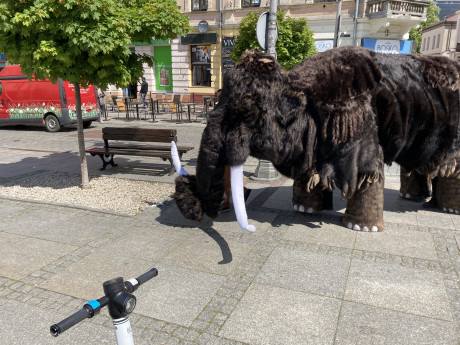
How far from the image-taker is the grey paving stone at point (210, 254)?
12.9 feet

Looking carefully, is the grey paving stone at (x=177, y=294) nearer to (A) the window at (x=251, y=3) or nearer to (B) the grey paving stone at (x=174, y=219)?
(B) the grey paving stone at (x=174, y=219)

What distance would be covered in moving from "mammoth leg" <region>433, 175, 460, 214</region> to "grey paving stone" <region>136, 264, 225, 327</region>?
358 cm

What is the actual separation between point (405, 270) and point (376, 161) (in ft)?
4.06

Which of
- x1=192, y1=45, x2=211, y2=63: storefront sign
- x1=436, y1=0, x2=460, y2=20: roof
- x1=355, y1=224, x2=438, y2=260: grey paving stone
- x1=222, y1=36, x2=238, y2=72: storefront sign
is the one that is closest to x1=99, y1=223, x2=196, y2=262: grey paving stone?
x1=355, y1=224, x2=438, y2=260: grey paving stone

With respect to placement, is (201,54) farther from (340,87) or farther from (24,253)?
(24,253)

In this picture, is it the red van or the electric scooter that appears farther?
the red van

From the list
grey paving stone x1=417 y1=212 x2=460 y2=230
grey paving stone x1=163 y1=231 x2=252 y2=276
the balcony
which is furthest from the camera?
the balcony

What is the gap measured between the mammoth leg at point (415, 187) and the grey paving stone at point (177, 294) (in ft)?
12.7

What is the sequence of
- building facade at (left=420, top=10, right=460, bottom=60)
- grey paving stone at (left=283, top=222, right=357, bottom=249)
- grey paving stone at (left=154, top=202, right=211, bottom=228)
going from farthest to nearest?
building facade at (left=420, top=10, right=460, bottom=60), grey paving stone at (left=154, top=202, right=211, bottom=228), grey paving stone at (left=283, top=222, right=357, bottom=249)

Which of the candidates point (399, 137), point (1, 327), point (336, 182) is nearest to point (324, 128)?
point (336, 182)

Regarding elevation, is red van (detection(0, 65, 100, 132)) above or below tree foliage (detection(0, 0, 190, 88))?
below

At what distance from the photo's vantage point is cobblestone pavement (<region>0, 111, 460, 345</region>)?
2.94 meters

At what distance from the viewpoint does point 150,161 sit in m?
9.20

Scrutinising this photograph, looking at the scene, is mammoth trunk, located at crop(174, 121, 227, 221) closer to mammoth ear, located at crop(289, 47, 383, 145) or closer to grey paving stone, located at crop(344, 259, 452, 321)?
mammoth ear, located at crop(289, 47, 383, 145)
